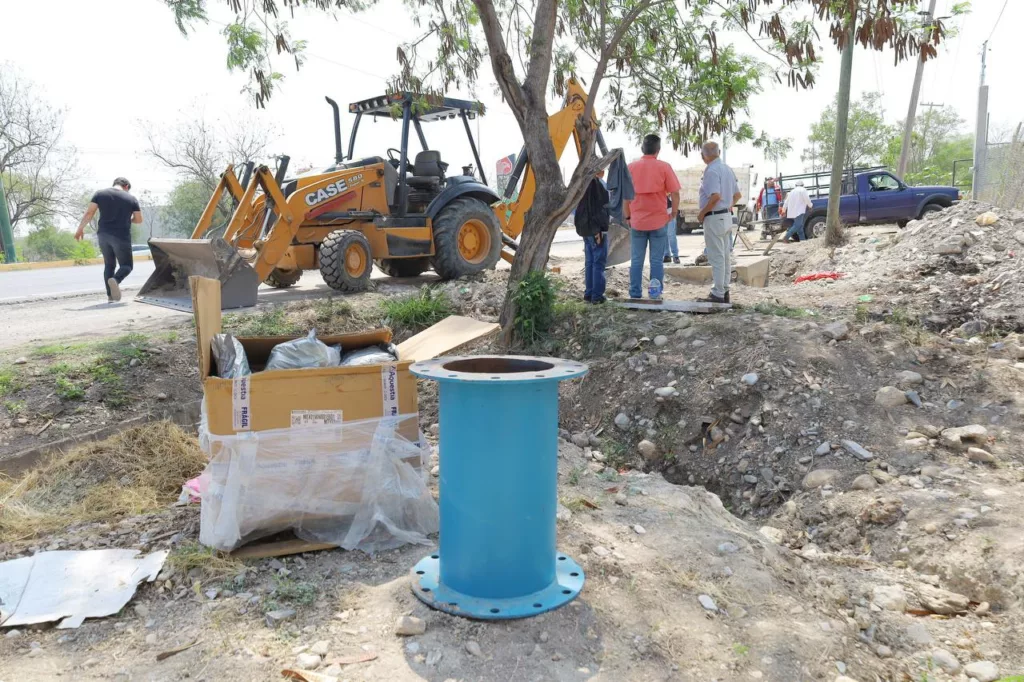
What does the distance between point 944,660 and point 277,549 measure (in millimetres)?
2557

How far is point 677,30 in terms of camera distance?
7184 millimetres

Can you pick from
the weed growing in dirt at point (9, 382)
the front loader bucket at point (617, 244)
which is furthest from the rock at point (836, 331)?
the weed growing in dirt at point (9, 382)

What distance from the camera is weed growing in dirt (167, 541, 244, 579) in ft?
9.38

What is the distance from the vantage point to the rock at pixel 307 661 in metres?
2.28

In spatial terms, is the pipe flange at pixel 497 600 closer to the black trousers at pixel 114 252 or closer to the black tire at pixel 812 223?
the black trousers at pixel 114 252

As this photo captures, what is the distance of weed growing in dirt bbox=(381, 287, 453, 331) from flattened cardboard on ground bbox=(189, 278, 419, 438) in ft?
12.3

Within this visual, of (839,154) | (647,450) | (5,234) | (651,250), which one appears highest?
(839,154)

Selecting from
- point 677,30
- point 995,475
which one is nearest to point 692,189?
point 677,30

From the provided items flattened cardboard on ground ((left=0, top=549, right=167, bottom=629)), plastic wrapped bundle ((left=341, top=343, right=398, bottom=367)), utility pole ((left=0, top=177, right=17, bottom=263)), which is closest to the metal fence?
plastic wrapped bundle ((left=341, top=343, right=398, bottom=367))

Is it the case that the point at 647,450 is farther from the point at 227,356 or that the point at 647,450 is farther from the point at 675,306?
the point at 227,356

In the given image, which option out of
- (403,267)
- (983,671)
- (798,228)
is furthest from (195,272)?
(798,228)

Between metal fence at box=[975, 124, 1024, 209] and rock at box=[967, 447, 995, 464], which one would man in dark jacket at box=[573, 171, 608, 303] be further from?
metal fence at box=[975, 124, 1024, 209]

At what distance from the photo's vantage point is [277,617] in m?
2.56

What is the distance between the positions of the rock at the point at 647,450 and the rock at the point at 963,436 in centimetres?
168
